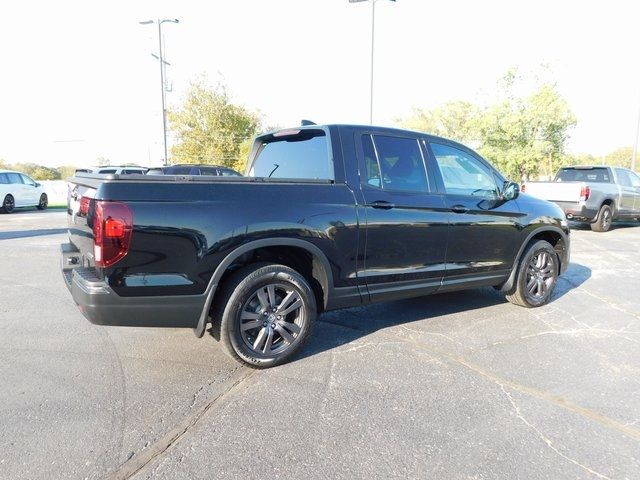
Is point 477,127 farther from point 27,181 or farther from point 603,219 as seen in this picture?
point 27,181

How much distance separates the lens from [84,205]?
3189 millimetres

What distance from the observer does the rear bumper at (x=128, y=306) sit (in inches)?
112

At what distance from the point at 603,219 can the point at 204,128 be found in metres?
26.2

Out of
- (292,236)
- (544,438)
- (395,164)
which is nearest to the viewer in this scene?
(544,438)

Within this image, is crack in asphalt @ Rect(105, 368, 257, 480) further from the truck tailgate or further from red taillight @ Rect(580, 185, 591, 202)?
red taillight @ Rect(580, 185, 591, 202)

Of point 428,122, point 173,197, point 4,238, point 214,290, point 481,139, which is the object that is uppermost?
point 428,122

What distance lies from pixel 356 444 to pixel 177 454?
3.29 feet

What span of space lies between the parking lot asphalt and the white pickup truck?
8215mm

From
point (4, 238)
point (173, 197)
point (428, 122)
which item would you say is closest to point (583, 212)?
point (173, 197)

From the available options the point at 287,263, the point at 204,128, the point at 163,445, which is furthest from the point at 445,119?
the point at 163,445

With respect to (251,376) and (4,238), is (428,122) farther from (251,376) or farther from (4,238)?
(251,376)

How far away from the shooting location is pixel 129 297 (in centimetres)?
289

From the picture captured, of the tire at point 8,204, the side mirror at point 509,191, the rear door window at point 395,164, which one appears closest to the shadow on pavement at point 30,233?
the tire at point 8,204

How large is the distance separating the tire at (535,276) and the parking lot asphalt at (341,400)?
0.73ft
